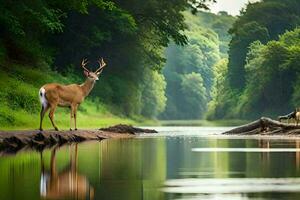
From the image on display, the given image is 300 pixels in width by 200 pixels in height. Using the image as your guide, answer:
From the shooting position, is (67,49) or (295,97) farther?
(295,97)

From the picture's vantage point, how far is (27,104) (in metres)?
45.5

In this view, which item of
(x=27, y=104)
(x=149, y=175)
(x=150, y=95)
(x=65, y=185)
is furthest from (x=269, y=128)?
(x=150, y=95)

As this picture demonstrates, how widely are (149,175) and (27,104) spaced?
26.9 metres

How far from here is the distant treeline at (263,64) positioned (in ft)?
355

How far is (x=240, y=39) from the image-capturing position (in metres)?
138

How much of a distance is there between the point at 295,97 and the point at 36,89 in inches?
2352

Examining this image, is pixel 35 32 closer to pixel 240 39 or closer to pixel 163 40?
pixel 163 40

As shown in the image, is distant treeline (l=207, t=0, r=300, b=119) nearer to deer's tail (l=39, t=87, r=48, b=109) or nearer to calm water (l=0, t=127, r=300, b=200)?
deer's tail (l=39, t=87, r=48, b=109)

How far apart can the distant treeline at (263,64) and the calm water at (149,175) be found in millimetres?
78228

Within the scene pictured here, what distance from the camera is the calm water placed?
15.3 m

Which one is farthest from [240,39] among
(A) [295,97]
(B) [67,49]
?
(B) [67,49]

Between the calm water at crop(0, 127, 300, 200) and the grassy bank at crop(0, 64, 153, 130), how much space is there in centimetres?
1357

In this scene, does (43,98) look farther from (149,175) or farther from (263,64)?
(263,64)

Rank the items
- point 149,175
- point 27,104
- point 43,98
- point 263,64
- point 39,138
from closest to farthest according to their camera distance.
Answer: point 149,175 < point 39,138 < point 43,98 < point 27,104 < point 263,64
